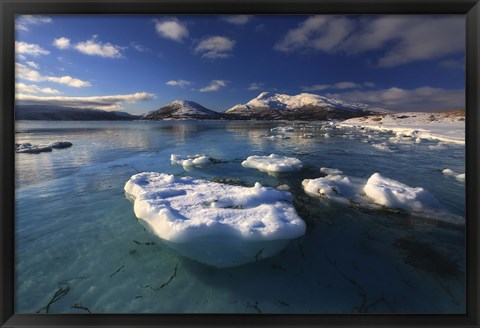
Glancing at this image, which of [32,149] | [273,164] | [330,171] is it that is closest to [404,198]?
[330,171]

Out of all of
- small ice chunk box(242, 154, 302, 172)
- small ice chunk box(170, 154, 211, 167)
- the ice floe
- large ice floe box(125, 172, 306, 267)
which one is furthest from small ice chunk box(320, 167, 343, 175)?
the ice floe

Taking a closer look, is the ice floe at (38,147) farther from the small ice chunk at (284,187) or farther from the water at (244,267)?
the small ice chunk at (284,187)

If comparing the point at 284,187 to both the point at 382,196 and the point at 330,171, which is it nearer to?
the point at 382,196

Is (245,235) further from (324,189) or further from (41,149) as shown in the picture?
(41,149)

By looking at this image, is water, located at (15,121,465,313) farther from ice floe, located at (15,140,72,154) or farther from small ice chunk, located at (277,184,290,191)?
ice floe, located at (15,140,72,154)
